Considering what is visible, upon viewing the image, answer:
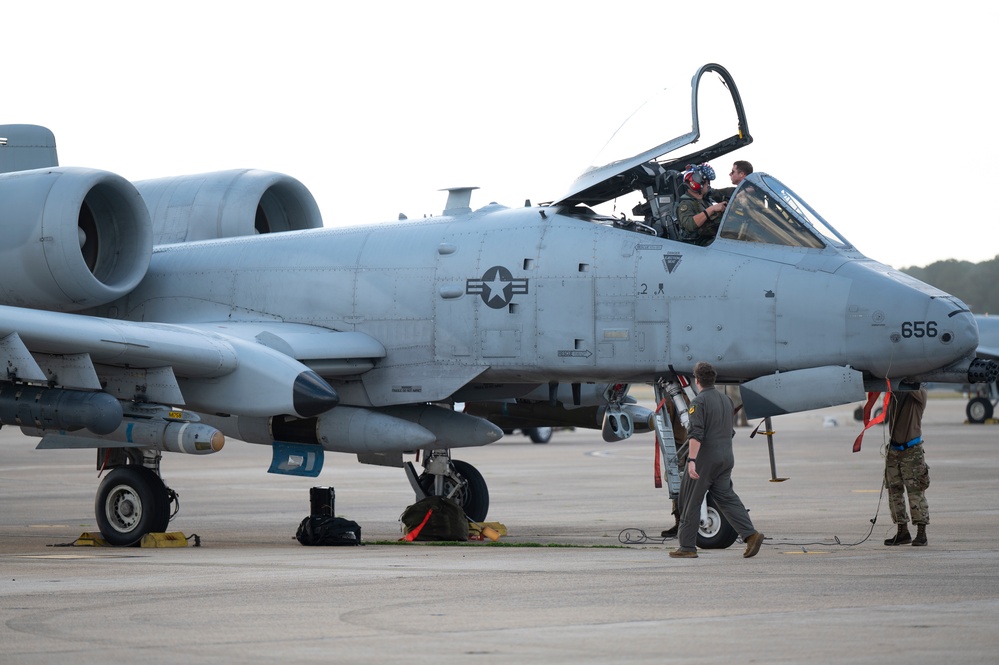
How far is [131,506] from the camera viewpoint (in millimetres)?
13930

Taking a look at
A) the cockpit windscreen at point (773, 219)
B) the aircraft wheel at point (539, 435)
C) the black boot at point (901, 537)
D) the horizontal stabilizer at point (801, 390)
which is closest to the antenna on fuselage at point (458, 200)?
the cockpit windscreen at point (773, 219)

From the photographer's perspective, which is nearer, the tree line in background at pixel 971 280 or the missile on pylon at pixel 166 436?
the missile on pylon at pixel 166 436

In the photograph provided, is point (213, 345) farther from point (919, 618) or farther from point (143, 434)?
point (919, 618)

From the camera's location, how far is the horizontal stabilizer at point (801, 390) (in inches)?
476

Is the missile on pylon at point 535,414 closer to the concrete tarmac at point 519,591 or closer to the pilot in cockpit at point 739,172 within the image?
the concrete tarmac at point 519,591

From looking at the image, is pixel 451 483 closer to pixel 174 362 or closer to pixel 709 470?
pixel 174 362

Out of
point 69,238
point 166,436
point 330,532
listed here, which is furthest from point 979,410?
point 166,436

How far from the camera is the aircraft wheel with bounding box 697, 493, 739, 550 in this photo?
1248 centimetres

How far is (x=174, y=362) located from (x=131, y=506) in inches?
81.7

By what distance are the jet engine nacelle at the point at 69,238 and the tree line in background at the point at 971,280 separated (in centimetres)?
7150

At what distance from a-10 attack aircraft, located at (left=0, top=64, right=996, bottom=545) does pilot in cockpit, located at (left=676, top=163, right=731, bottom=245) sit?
18cm

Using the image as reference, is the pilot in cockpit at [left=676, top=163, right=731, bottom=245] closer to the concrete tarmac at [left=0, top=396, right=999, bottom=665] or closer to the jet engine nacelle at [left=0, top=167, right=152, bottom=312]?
the concrete tarmac at [left=0, top=396, right=999, bottom=665]

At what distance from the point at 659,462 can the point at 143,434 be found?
485 centimetres

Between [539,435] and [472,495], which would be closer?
[472,495]
